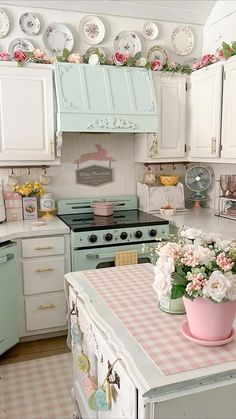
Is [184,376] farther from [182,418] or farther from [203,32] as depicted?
[203,32]

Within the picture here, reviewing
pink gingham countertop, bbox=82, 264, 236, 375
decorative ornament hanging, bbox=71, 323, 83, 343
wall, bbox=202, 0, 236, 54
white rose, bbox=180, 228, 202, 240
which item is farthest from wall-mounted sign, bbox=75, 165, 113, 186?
white rose, bbox=180, 228, 202, 240

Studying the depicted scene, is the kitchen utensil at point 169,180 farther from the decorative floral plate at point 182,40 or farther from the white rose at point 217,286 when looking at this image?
the white rose at point 217,286

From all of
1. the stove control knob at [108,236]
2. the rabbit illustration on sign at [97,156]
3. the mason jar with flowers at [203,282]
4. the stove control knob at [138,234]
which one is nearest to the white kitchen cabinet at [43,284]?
the stove control knob at [108,236]

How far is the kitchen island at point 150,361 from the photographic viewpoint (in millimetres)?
1056

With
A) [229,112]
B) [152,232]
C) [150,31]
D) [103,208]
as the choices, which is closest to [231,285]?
[152,232]

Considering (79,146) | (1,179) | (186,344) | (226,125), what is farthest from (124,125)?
(186,344)

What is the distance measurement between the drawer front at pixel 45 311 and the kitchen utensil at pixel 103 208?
32.4 inches

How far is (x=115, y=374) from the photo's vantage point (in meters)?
1.28

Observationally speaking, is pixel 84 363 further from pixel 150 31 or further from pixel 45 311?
pixel 150 31

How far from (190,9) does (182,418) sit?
3628 millimetres

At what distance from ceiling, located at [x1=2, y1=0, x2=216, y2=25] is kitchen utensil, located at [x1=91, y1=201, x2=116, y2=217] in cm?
176

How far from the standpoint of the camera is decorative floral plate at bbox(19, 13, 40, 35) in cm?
326

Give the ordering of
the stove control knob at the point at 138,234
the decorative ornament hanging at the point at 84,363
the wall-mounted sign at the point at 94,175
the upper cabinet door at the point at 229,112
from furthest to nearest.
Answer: the wall-mounted sign at the point at 94,175, the stove control knob at the point at 138,234, the upper cabinet door at the point at 229,112, the decorative ornament hanging at the point at 84,363

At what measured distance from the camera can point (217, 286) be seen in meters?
1.10
